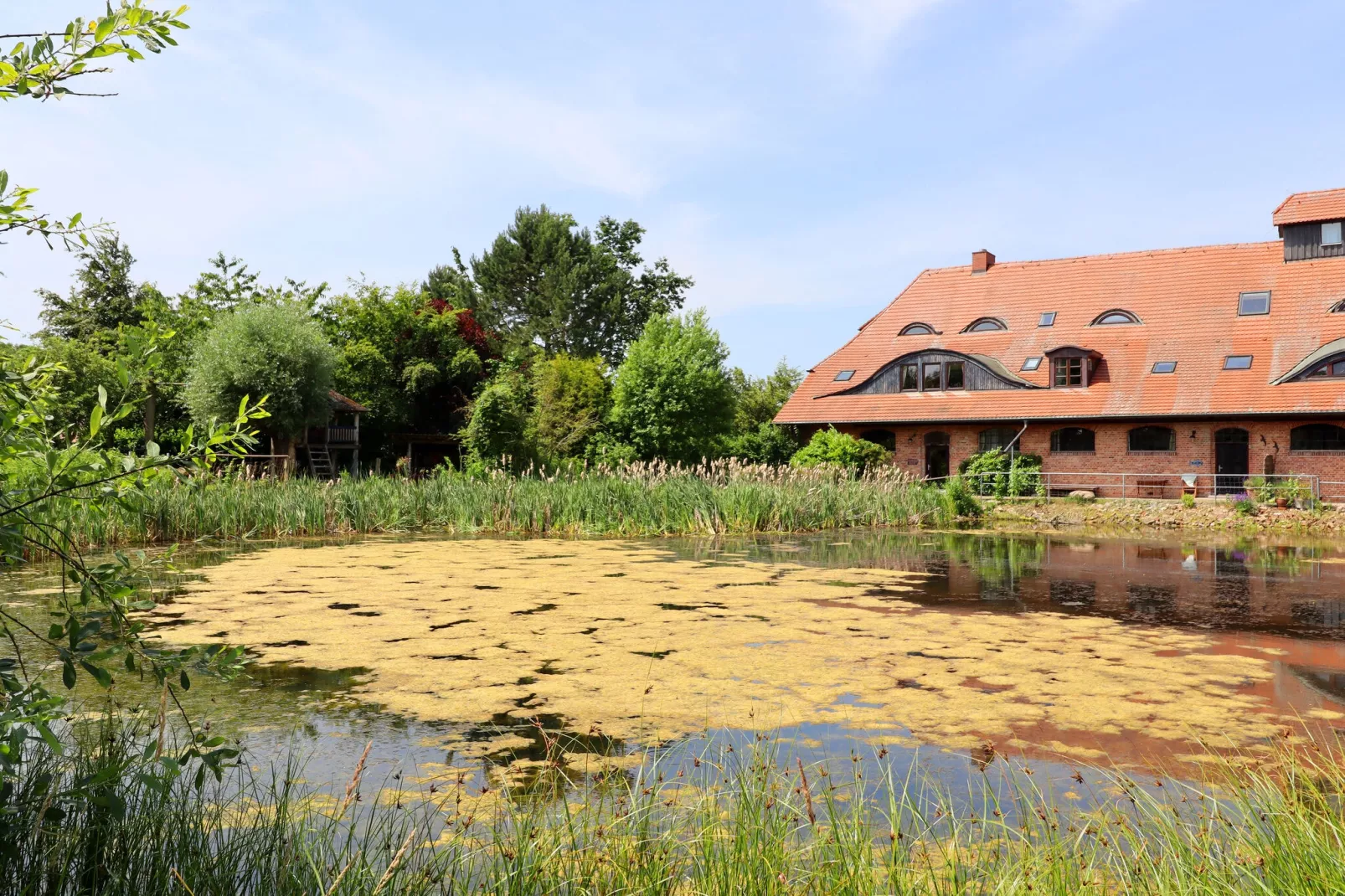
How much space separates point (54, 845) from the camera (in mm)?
3027

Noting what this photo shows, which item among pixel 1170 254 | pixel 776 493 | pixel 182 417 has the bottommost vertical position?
pixel 776 493

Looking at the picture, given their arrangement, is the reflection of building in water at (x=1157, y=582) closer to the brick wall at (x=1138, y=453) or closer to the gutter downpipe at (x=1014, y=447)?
the gutter downpipe at (x=1014, y=447)

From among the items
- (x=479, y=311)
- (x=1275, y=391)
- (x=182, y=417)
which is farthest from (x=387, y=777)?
(x=479, y=311)

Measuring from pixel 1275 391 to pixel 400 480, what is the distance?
2016cm

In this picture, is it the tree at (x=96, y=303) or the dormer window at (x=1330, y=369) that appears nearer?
the dormer window at (x=1330, y=369)

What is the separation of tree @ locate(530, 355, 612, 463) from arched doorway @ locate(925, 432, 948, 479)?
10.4 meters

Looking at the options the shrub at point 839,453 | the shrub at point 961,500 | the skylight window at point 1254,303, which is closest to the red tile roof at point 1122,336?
the skylight window at point 1254,303

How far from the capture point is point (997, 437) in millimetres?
27875

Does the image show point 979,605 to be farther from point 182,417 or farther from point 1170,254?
point 182,417

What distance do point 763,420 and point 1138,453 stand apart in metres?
19.5

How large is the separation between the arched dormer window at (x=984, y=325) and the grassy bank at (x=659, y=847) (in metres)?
27.5

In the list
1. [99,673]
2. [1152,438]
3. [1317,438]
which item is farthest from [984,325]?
[99,673]

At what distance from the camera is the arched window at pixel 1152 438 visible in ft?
85.4

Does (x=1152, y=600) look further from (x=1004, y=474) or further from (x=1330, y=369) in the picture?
(x=1330, y=369)
